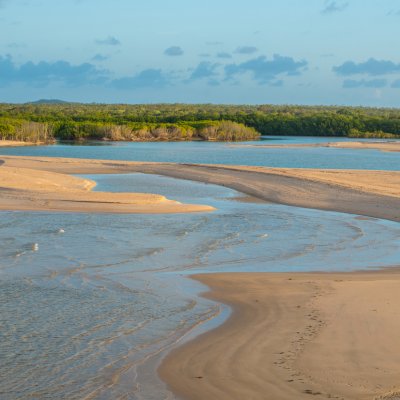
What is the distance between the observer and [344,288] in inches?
446

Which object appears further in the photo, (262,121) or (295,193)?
(262,121)

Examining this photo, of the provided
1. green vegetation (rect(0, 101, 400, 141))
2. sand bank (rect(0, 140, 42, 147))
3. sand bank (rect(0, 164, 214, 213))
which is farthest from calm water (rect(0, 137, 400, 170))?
sand bank (rect(0, 164, 214, 213))

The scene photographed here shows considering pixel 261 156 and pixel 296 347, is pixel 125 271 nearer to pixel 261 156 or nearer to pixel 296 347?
pixel 296 347

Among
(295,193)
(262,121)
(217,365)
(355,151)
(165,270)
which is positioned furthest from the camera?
(262,121)

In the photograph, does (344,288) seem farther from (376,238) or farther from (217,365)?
(376,238)

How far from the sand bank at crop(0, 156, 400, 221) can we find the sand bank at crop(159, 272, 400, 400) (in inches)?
408

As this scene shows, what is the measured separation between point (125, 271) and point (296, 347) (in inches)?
202

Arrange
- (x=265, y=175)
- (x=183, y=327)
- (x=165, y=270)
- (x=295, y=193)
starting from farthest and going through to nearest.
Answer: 1. (x=265, y=175)
2. (x=295, y=193)
3. (x=165, y=270)
4. (x=183, y=327)

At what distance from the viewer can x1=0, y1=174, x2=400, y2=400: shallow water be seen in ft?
25.0

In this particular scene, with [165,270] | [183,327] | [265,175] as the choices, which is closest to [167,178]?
[265,175]

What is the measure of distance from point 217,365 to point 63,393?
62.0 inches

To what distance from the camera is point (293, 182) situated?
97.4ft

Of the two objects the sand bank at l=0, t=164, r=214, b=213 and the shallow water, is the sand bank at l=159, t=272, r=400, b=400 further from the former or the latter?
the sand bank at l=0, t=164, r=214, b=213

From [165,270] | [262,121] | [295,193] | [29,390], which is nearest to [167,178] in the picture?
[295,193]
